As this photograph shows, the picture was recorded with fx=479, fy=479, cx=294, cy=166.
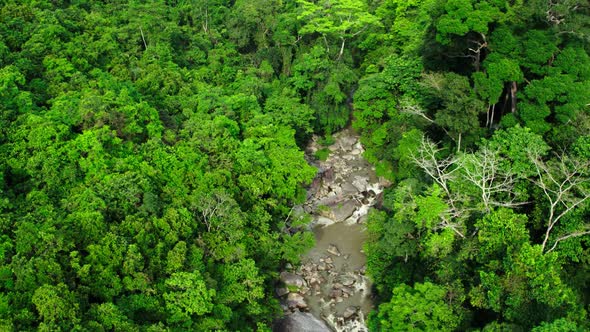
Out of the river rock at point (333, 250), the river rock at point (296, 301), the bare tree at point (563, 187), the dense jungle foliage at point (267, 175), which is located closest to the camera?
the bare tree at point (563, 187)

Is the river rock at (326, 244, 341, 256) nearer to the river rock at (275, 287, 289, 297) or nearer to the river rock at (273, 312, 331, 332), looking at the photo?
the river rock at (275, 287, 289, 297)

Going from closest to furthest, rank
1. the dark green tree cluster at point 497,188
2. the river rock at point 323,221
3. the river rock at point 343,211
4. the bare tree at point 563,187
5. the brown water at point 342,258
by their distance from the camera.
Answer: the dark green tree cluster at point 497,188 → the bare tree at point 563,187 → the brown water at point 342,258 → the river rock at point 323,221 → the river rock at point 343,211

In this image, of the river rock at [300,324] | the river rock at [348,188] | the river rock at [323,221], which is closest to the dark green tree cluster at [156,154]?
the river rock at [300,324]

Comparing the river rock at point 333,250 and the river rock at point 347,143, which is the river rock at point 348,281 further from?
the river rock at point 347,143

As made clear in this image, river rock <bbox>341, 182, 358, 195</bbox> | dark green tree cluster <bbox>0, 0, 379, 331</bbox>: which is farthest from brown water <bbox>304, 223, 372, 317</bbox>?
river rock <bbox>341, 182, 358, 195</bbox>

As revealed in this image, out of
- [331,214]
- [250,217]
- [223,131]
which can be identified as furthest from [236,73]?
[250,217]

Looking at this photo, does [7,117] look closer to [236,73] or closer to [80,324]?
[80,324]

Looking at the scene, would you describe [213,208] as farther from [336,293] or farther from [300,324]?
[336,293]
